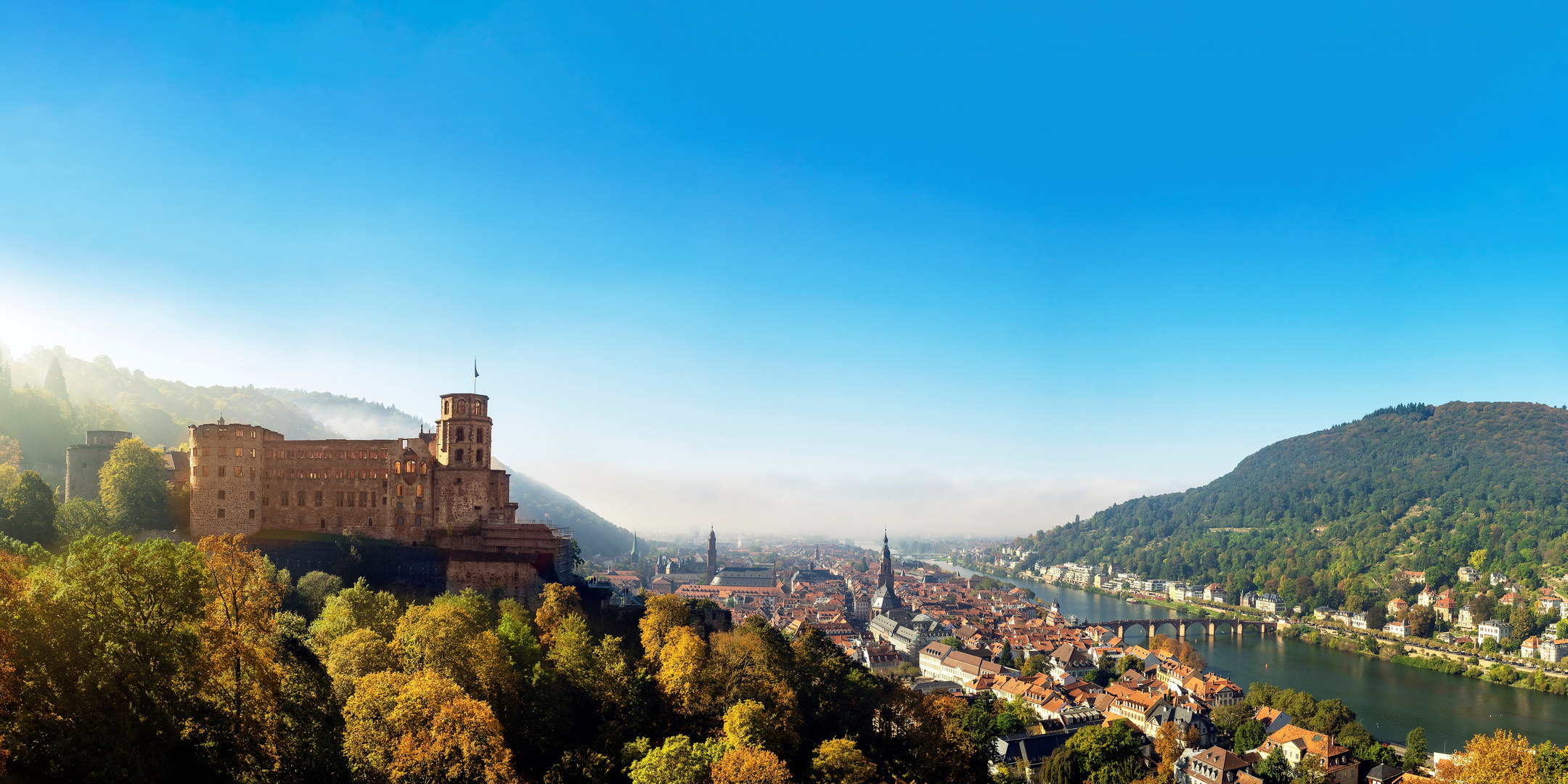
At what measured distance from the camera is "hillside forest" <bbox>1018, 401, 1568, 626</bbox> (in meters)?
117

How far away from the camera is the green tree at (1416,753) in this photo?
4019 cm

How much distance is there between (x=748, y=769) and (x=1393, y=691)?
6416 cm

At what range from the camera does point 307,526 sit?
33.1 meters

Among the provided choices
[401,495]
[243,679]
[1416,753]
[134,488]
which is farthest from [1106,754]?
[134,488]

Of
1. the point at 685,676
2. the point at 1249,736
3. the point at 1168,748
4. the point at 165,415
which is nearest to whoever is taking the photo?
the point at 685,676

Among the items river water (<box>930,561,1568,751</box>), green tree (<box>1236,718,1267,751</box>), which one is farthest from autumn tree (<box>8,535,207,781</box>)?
river water (<box>930,561,1568,751</box>)

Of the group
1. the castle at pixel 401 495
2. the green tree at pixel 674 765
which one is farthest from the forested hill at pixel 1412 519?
the green tree at pixel 674 765

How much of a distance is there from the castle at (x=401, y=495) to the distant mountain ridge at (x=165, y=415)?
1744cm

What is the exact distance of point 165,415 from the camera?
248ft

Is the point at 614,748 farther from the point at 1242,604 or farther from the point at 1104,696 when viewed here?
the point at 1242,604

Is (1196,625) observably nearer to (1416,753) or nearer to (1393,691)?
(1393,691)

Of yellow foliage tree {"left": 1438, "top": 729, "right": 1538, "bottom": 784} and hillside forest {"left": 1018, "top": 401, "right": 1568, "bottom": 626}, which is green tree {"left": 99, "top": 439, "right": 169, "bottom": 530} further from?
hillside forest {"left": 1018, "top": 401, "right": 1568, "bottom": 626}

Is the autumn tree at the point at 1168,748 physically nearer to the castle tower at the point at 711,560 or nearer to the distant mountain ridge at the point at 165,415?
the distant mountain ridge at the point at 165,415

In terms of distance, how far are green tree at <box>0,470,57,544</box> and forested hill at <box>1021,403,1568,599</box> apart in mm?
132463
